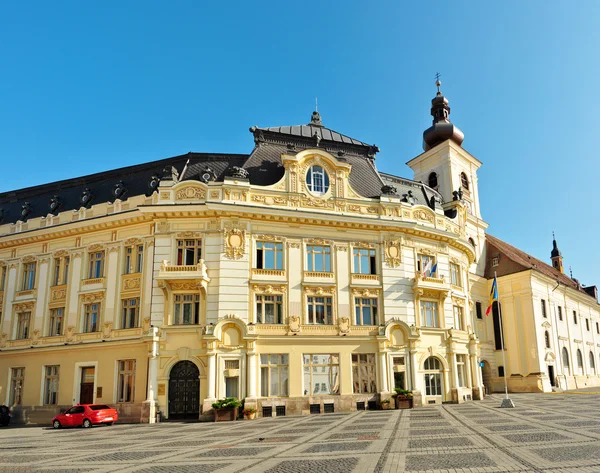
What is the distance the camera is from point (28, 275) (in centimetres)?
3875

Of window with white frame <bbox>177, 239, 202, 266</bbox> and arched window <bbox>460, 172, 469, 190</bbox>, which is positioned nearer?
window with white frame <bbox>177, 239, 202, 266</bbox>

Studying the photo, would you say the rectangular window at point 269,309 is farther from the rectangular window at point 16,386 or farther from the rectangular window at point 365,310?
the rectangular window at point 16,386

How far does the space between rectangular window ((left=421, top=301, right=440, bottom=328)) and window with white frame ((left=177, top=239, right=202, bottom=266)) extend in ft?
53.6

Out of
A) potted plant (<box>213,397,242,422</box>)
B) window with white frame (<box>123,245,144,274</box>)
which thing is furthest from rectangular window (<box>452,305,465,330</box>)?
window with white frame (<box>123,245,144,274</box>)

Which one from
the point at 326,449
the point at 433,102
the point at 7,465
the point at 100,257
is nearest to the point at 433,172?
the point at 433,102

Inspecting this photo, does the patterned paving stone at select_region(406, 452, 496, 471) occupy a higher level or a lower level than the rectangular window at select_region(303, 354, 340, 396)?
lower

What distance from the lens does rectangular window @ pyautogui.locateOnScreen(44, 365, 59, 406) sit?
114ft

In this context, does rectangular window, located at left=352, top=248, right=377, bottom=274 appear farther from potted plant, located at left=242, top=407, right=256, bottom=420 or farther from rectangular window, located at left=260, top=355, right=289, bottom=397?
potted plant, located at left=242, top=407, right=256, bottom=420

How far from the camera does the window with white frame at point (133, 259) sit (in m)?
34.9

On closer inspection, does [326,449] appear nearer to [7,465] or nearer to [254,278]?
[7,465]

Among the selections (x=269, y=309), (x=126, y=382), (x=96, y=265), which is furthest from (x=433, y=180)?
(x=126, y=382)

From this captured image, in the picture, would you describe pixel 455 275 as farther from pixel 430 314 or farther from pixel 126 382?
pixel 126 382

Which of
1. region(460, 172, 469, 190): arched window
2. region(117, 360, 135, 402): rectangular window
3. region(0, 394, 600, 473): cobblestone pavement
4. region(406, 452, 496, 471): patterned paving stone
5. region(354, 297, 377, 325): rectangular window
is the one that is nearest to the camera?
region(406, 452, 496, 471): patterned paving stone

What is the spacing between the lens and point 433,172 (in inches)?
2539
